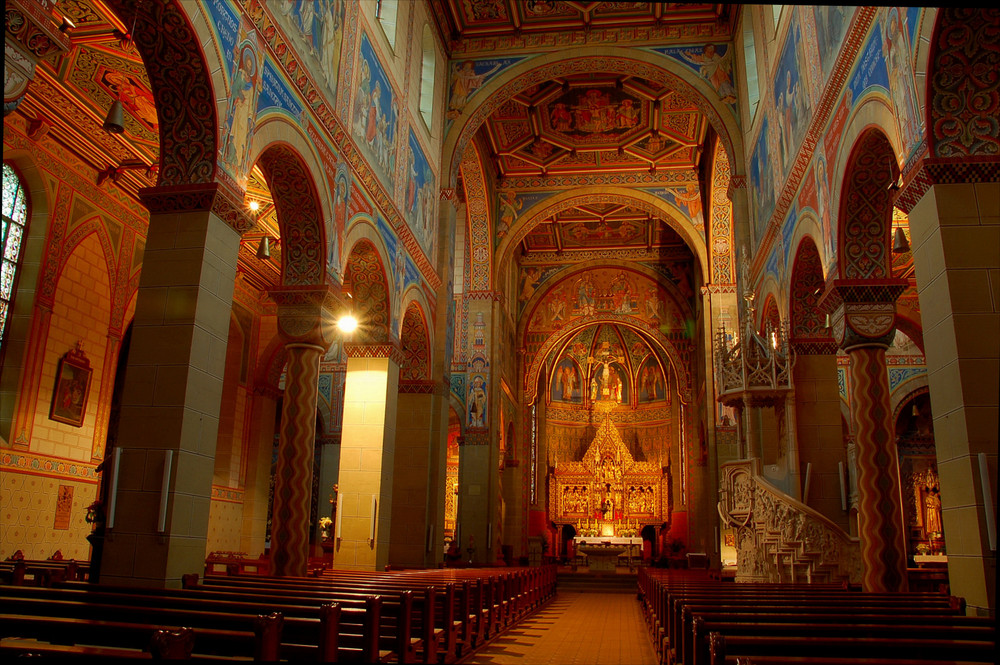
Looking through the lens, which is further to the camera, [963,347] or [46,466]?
[46,466]

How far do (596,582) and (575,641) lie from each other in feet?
49.1

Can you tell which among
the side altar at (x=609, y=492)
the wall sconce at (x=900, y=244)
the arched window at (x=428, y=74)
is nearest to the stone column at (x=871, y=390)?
the wall sconce at (x=900, y=244)

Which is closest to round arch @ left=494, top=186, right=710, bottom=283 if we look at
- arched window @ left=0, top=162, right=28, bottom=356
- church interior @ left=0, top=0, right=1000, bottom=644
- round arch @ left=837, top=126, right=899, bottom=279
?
church interior @ left=0, top=0, right=1000, bottom=644

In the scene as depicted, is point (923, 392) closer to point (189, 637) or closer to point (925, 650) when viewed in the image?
point (925, 650)

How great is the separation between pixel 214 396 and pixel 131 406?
2.45 ft

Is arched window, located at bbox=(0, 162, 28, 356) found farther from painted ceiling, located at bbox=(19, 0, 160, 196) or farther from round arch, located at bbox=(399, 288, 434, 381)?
round arch, located at bbox=(399, 288, 434, 381)

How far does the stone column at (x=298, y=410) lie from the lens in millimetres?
10250

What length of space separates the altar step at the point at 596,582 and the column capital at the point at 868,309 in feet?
49.1

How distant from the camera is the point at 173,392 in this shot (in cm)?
705

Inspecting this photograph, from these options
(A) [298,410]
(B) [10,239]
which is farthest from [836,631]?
(B) [10,239]

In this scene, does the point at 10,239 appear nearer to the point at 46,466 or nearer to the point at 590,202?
the point at 46,466

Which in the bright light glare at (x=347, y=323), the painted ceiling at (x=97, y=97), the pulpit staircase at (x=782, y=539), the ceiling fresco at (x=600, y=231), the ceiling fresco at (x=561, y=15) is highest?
the ceiling fresco at (x=561, y=15)

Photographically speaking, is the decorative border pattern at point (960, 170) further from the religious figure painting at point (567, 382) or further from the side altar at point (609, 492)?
the religious figure painting at point (567, 382)

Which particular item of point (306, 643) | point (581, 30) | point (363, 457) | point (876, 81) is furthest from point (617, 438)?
point (306, 643)
